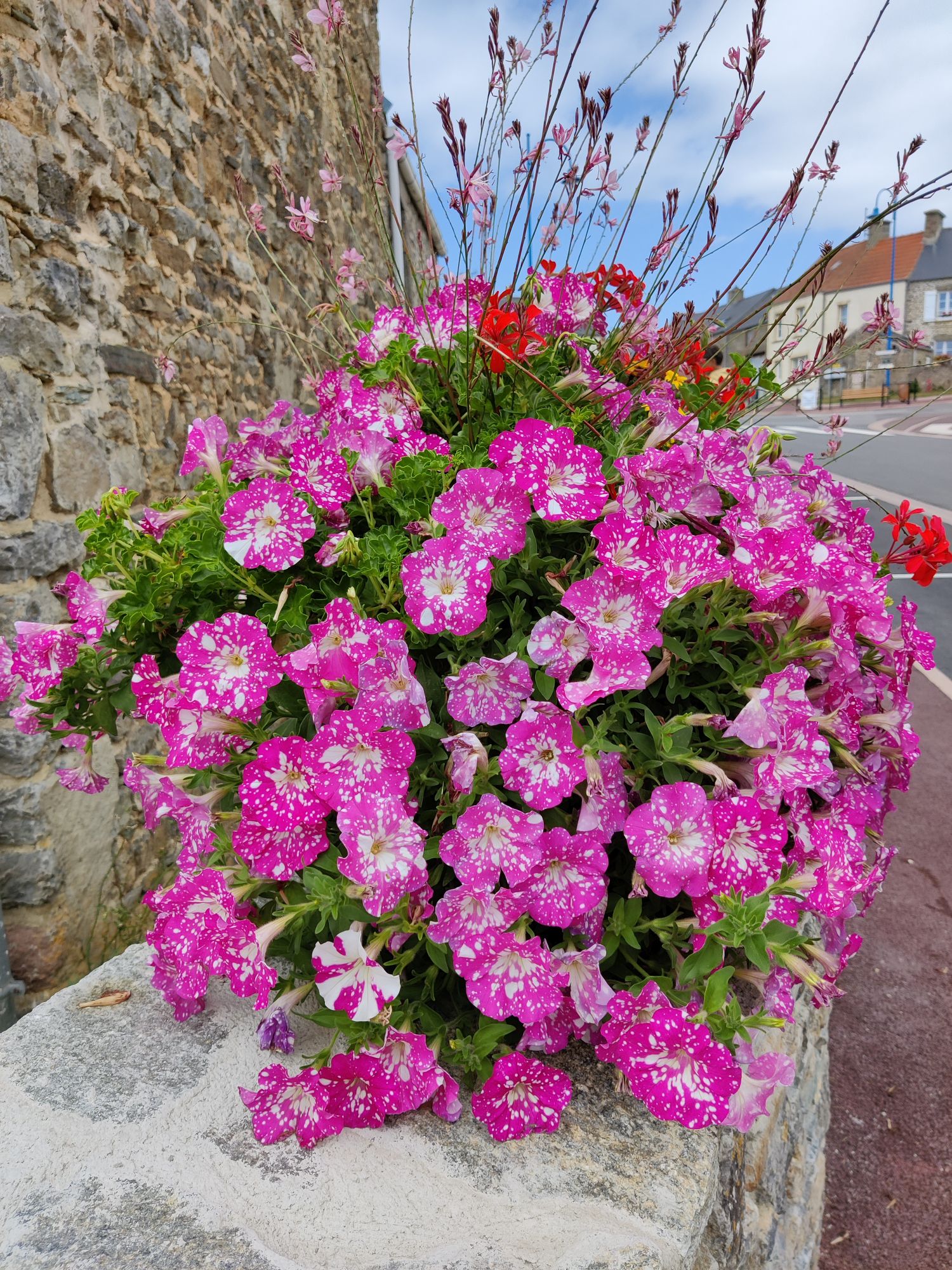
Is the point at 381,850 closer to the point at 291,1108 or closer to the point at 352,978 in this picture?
the point at 352,978

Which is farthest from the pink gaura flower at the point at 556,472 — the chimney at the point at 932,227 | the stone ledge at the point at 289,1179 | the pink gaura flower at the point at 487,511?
the chimney at the point at 932,227

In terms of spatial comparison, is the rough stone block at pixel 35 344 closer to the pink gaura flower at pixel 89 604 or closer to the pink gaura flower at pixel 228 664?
the pink gaura flower at pixel 89 604

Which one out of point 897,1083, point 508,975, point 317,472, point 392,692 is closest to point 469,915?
point 508,975

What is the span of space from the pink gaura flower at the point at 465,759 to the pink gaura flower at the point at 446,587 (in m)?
0.14

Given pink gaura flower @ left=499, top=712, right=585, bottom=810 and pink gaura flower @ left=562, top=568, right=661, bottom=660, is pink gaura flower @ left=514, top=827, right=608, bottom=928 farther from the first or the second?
pink gaura flower @ left=562, top=568, right=661, bottom=660

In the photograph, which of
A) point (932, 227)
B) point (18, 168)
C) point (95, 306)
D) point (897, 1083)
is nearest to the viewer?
point (18, 168)

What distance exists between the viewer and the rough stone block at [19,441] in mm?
2215

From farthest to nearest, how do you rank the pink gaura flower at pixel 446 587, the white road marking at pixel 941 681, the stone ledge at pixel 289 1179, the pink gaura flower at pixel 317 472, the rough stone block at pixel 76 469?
the white road marking at pixel 941 681 < the rough stone block at pixel 76 469 < the pink gaura flower at pixel 317 472 < the pink gaura flower at pixel 446 587 < the stone ledge at pixel 289 1179

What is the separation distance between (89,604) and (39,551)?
1.20m

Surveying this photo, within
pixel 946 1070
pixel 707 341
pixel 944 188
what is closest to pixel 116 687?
pixel 707 341

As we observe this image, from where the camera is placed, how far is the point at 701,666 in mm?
1315

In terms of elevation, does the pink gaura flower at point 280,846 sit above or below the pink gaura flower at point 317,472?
below

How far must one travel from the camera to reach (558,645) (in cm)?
112

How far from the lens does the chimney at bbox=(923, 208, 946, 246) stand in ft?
143
